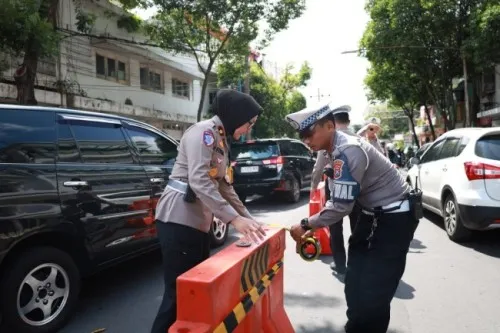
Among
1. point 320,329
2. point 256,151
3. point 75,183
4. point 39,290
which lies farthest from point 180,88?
point 320,329

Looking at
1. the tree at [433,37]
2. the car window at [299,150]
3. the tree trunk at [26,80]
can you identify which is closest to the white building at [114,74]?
the tree trunk at [26,80]

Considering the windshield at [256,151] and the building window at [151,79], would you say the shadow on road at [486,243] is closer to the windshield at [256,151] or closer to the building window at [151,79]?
the windshield at [256,151]

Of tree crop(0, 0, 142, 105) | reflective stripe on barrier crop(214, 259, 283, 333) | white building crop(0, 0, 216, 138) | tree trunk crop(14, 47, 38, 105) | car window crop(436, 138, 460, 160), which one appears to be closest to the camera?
reflective stripe on barrier crop(214, 259, 283, 333)

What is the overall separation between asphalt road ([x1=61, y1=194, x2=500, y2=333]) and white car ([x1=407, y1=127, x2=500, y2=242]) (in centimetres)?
45

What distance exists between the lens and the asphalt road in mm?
A: 3547

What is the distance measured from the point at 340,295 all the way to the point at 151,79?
17.2 metres

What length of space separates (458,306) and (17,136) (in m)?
3.92

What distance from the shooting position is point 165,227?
2.57 meters

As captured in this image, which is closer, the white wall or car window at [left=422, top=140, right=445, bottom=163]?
car window at [left=422, top=140, right=445, bottom=163]

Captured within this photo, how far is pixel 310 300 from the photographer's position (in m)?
4.07

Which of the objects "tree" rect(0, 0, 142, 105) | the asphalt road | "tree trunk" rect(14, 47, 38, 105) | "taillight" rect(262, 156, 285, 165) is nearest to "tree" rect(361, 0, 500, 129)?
"taillight" rect(262, 156, 285, 165)

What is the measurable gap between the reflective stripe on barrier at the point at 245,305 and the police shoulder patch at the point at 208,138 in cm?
80

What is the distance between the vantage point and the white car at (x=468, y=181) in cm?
541

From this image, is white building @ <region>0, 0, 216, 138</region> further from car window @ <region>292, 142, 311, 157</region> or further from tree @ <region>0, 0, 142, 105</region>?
car window @ <region>292, 142, 311, 157</region>
